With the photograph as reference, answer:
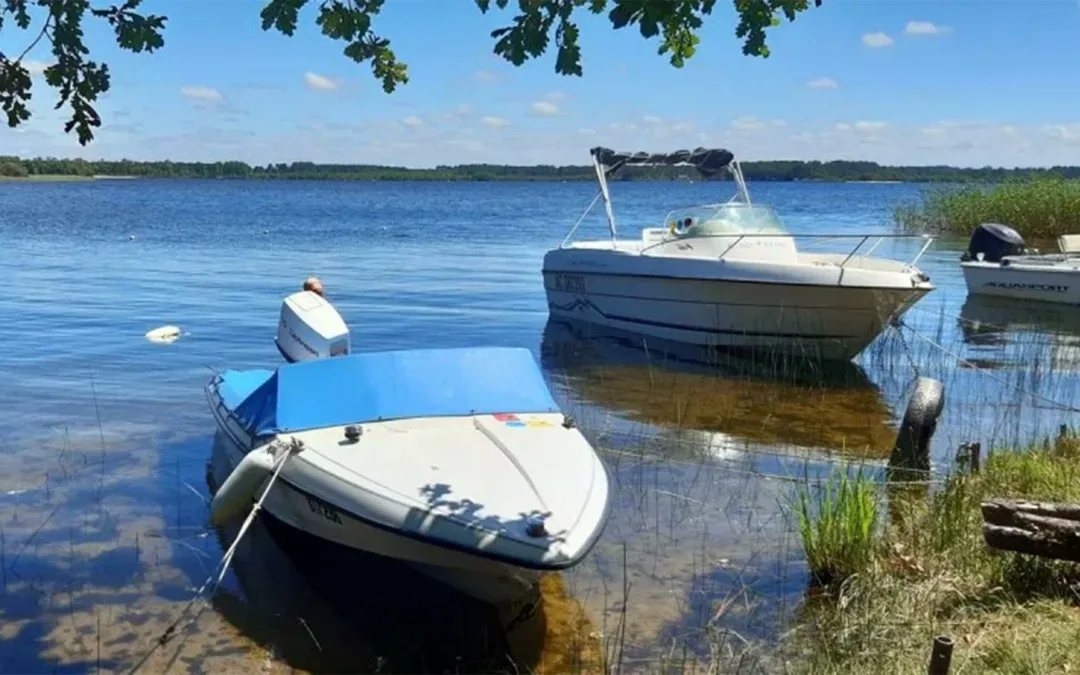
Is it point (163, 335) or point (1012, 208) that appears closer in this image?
point (163, 335)

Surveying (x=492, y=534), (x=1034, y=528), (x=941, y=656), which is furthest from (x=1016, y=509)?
(x=492, y=534)

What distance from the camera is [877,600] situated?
5.36 metres

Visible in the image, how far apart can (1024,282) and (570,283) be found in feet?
28.8

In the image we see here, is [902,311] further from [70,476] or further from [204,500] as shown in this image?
[70,476]

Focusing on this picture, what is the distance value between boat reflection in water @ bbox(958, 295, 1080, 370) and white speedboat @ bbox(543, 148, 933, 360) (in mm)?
2101

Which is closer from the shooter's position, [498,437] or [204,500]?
[498,437]

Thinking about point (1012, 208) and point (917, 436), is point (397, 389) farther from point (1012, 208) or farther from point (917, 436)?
point (1012, 208)

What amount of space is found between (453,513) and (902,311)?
9.26 metres

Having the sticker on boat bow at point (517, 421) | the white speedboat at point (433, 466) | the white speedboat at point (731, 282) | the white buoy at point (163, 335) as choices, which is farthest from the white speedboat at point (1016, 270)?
the white buoy at point (163, 335)

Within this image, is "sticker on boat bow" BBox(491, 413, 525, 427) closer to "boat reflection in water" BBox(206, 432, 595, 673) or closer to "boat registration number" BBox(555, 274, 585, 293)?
"boat reflection in water" BBox(206, 432, 595, 673)

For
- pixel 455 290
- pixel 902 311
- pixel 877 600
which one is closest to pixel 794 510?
pixel 877 600

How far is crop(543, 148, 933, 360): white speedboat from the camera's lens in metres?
13.3

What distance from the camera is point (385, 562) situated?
630cm

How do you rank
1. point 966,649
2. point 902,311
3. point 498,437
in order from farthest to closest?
point 902,311 → point 498,437 → point 966,649
